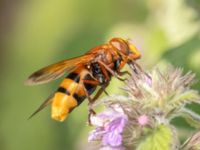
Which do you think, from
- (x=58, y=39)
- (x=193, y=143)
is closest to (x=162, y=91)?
(x=193, y=143)


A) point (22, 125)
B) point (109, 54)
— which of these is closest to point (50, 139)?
point (22, 125)

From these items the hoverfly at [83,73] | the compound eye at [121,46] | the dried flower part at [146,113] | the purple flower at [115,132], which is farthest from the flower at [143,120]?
the compound eye at [121,46]

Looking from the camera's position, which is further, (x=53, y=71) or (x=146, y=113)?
(x=53, y=71)

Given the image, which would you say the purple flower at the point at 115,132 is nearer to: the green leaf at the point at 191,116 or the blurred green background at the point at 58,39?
the green leaf at the point at 191,116

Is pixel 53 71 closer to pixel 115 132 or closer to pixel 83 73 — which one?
pixel 83 73

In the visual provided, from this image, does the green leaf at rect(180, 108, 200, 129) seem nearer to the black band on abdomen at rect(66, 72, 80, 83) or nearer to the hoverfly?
the hoverfly

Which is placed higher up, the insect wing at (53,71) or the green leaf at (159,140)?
the insect wing at (53,71)

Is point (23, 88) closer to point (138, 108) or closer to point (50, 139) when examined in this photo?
point (50, 139)

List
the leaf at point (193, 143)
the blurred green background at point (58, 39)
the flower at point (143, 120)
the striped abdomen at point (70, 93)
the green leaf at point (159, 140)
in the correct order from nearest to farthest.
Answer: the green leaf at point (159, 140)
the flower at point (143, 120)
the leaf at point (193, 143)
the striped abdomen at point (70, 93)
the blurred green background at point (58, 39)
